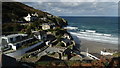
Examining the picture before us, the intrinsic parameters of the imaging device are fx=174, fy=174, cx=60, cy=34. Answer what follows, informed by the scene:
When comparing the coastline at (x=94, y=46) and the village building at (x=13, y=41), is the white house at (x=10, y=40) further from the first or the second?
the coastline at (x=94, y=46)

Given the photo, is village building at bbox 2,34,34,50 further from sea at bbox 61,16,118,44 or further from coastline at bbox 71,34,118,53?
sea at bbox 61,16,118,44

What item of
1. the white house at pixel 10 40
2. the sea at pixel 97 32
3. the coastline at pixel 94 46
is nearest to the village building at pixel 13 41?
the white house at pixel 10 40

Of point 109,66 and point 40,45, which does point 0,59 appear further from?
point 40,45

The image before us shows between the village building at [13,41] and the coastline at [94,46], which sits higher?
the village building at [13,41]

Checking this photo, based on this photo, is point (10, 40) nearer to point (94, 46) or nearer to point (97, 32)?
point (94, 46)

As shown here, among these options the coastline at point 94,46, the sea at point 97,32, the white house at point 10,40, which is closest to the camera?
the white house at point 10,40

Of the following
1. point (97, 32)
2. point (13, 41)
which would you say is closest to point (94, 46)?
point (13, 41)

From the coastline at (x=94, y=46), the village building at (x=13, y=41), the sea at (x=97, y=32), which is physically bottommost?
the sea at (x=97, y=32)

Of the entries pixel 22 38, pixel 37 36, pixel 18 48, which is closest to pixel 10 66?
pixel 18 48

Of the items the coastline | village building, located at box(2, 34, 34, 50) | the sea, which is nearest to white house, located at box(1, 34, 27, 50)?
village building, located at box(2, 34, 34, 50)

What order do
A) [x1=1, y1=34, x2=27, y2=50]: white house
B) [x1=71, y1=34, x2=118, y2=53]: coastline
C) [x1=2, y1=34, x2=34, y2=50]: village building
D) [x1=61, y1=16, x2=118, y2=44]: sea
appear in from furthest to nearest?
[x1=61, y1=16, x2=118, y2=44]: sea < [x1=71, y1=34, x2=118, y2=53]: coastline < [x1=1, y1=34, x2=27, y2=50]: white house < [x1=2, y1=34, x2=34, y2=50]: village building

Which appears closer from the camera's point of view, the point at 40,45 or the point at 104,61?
the point at 104,61
